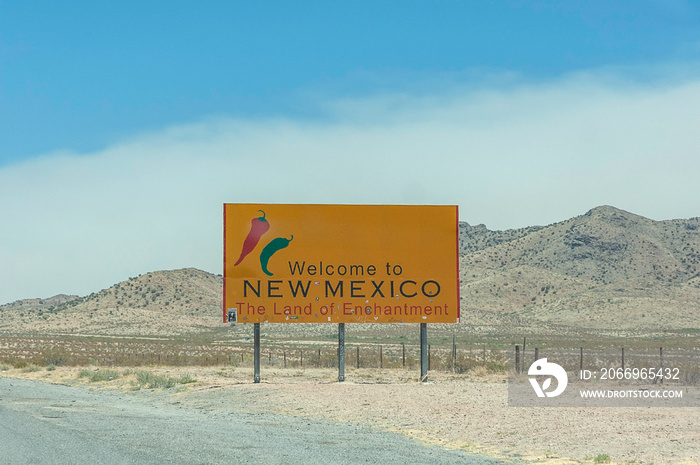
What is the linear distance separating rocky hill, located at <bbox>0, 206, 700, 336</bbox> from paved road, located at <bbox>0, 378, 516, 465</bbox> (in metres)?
82.3

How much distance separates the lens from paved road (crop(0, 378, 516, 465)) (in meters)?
13.1

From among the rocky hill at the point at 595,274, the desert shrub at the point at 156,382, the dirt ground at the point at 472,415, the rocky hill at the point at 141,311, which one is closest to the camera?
the dirt ground at the point at 472,415

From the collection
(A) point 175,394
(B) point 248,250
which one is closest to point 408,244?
(B) point 248,250

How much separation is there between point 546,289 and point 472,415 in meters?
111

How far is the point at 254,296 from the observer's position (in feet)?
88.4

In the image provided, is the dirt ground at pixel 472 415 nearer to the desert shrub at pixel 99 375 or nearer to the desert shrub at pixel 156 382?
the desert shrub at pixel 156 382

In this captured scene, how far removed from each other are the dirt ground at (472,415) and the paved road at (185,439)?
1.18 meters

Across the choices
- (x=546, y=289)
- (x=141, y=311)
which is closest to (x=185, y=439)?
(x=546, y=289)

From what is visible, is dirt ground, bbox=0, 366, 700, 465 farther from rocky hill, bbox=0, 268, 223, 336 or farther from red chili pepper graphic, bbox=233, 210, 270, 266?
rocky hill, bbox=0, 268, 223, 336

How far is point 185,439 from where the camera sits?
49.4 ft

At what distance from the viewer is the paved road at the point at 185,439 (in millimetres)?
13055

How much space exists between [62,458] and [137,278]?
482 feet

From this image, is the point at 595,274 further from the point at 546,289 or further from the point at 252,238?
the point at 252,238

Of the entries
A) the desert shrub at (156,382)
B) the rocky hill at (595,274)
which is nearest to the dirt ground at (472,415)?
the desert shrub at (156,382)
